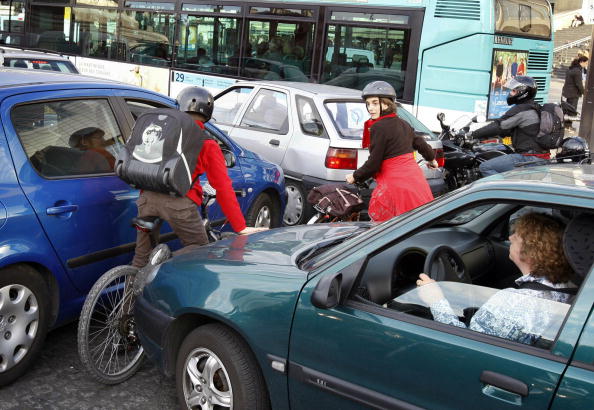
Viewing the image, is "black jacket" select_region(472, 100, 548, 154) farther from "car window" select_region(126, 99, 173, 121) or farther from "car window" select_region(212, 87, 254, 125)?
"car window" select_region(126, 99, 173, 121)

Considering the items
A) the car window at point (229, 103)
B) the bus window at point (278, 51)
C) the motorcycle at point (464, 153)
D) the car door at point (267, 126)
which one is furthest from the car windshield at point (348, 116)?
the bus window at point (278, 51)

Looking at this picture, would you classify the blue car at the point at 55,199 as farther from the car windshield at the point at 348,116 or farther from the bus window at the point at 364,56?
the bus window at the point at 364,56

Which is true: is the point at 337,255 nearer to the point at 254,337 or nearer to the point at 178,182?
the point at 254,337

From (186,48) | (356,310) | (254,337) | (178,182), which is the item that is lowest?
(254,337)

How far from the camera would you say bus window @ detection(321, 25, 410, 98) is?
11539 millimetres

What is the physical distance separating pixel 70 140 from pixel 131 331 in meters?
1.23

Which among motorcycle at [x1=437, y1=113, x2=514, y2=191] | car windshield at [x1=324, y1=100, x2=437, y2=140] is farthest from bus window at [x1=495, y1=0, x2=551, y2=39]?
car windshield at [x1=324, y1=100, x2=437, y2=140]

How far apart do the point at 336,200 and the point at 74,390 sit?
8.89 feet

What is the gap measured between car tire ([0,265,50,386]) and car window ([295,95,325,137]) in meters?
4.47

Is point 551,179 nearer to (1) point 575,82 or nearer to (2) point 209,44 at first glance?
(2) point 209,44

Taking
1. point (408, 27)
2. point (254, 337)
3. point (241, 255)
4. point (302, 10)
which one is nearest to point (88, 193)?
point (241, 255)

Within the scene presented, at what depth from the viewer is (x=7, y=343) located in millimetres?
3834

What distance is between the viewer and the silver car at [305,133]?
7.80m

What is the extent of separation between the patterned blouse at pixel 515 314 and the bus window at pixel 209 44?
1135cm
